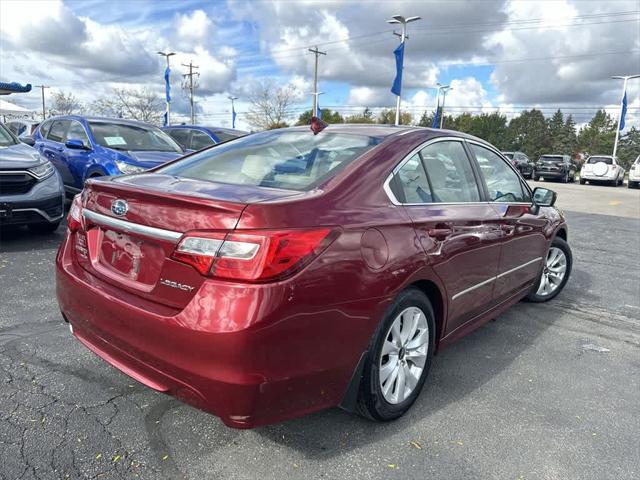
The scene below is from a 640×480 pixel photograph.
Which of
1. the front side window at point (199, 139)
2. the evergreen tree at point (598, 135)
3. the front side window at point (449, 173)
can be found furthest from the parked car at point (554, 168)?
the evergreen tree at point (598, 135)

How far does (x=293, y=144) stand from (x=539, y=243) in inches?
93.6

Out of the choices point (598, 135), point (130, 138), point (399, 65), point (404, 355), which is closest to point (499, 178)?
point (404, 355)

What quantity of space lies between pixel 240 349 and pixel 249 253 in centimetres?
36

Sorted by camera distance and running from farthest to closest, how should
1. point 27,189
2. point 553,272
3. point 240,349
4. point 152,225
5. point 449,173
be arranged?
point 27,189 → point 553,272 → point 449,173 → point 152,225 → point 240,349

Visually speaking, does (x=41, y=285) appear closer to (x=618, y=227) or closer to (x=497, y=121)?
(x=618, y=227)

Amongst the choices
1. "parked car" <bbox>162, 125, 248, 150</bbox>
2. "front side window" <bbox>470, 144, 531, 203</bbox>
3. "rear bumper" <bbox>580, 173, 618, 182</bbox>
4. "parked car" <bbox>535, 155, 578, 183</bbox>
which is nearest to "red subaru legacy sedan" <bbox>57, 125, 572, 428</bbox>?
"front side window" <bbox>470, 144, 531, 203</bbox>

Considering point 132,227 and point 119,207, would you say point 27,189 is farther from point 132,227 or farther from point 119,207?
point 132,227

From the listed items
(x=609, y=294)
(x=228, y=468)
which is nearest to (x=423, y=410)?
(x=228, y=468)

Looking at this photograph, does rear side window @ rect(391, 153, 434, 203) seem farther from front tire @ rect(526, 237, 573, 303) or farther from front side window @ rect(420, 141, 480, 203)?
front tire @ rect(526, 237, 573, 303)

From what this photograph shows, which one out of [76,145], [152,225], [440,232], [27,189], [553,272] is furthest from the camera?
[76,145]

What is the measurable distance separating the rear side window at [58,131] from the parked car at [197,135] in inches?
108

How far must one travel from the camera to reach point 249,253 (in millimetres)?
1935

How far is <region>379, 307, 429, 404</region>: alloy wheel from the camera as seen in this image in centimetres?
252

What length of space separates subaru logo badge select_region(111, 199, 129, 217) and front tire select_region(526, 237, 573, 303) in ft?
12.2
